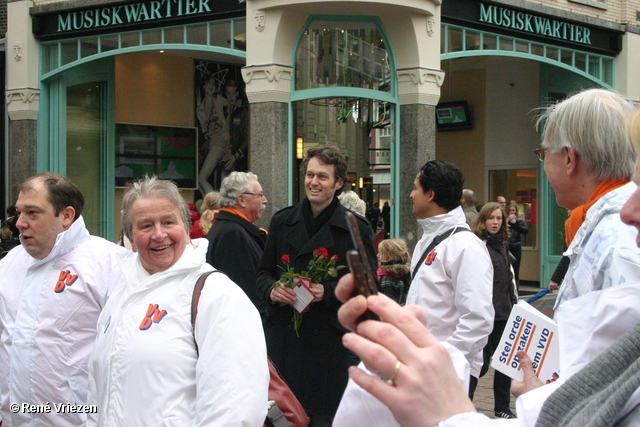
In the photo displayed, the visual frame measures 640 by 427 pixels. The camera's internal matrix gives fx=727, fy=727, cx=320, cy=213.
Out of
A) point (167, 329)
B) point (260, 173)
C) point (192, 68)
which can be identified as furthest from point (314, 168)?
point (192, 68)

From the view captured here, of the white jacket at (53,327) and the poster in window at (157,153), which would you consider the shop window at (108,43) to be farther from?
the white jacket at (53,327)

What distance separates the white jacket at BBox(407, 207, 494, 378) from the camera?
392cm

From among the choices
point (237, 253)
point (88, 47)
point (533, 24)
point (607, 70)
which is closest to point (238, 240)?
point (237, 253)

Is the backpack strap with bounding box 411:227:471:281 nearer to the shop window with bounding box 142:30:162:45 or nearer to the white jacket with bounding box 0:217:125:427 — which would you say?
the white jacket with bounding box 0:217:125:427

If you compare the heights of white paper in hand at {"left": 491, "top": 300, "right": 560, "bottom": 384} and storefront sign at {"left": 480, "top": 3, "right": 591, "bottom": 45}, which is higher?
storefront sign at {"left": 480, "top": 3, "right": 591, "bottom": 45}

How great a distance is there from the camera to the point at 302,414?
310 cm

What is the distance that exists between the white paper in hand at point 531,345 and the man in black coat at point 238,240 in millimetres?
2753

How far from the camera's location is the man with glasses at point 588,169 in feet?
7.04

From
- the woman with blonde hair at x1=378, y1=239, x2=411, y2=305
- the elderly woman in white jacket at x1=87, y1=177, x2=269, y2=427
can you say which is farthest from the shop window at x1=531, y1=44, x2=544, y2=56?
the elderly woman in white jacket at x1=87, y1=177, x2=269, y2=427

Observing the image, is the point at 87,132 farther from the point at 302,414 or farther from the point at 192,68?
the point at 302,414

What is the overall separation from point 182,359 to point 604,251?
4.76ft

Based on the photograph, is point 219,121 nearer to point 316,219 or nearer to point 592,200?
point 316,219

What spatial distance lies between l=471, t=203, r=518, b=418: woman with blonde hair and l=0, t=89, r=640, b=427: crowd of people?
1.52 metres

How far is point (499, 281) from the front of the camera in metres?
6.98
